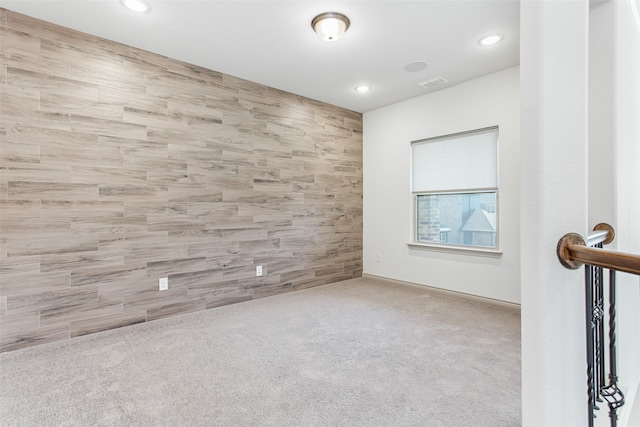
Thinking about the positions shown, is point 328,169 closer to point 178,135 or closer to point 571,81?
point 178,135

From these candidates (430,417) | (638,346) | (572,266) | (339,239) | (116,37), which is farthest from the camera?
(339,239)

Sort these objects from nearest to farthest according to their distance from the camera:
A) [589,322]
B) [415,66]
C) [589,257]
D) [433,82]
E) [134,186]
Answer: [589,257]
[589,322]
[134,186]
[415,66]
[433,82]

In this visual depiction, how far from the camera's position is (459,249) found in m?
3.90

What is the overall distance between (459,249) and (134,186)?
11.8 feet

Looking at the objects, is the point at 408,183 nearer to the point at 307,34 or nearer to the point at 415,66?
the point at 415,66

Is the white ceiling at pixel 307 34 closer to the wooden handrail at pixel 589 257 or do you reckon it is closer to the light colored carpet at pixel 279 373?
A: the wooden handrail at pixel 589 257

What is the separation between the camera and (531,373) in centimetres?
104

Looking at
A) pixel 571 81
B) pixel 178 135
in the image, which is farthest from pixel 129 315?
pixel 571 81

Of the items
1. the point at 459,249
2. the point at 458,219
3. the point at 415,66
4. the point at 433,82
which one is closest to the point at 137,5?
the point at 415,66

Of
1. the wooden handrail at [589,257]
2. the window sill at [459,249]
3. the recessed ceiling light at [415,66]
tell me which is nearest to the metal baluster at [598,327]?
the wooden handrail at [589,257]

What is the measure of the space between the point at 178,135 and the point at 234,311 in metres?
1.89

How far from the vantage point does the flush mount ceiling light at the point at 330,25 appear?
2488 mm

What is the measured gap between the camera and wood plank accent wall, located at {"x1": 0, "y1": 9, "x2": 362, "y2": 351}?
8.15 ft

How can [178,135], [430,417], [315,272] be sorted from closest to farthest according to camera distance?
[430,417], [178,135], [315,272]
